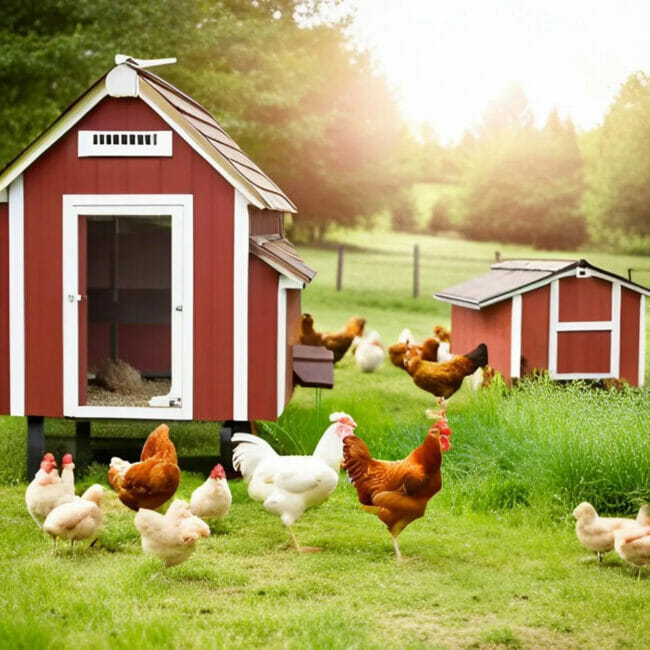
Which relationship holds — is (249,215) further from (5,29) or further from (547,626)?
(5,29)

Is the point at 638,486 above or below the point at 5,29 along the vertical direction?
below

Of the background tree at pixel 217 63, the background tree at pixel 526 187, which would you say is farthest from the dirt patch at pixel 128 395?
the background tree at pixel 526 187

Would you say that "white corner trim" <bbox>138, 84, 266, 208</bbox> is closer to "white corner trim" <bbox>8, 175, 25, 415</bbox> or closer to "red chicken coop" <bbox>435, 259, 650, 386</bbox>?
"white corner trim" <bbox>8, 175, 25, 415</bbox>

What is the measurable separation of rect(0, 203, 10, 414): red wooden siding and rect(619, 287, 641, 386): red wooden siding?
6.32 metres

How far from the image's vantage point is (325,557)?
6.14 metres

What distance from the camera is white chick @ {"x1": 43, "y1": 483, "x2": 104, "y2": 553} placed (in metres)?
5.97

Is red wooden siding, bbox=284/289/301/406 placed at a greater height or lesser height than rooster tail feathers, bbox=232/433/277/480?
greater

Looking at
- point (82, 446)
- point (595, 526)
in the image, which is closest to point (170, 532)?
point (595, 526)

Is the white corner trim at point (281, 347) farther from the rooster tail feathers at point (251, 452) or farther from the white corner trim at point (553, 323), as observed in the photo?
the white corner trim at point (553, 323)

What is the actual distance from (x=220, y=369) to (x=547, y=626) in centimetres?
369

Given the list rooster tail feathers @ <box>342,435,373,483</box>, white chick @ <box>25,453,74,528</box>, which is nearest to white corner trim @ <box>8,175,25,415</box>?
white chick @ <box>25,453,74,528</box>

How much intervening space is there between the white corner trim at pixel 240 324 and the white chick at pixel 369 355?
6.60 metres

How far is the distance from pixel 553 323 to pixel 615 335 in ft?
2.27

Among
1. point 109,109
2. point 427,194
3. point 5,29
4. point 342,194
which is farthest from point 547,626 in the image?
point 427,194
